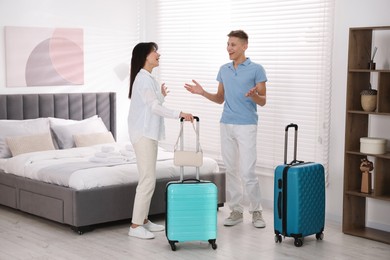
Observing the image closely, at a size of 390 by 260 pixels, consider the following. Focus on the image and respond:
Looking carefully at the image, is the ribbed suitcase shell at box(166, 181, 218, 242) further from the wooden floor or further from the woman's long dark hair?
the woman's long dark hair

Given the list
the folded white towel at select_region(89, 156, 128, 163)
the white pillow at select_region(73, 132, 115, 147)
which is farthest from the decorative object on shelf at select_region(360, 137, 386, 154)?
the white pillow at select_region(73, 132, 115, 147)

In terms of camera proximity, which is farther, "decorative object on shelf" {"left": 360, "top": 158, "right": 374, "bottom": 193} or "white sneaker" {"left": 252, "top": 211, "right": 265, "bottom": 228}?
"white sneaker" {"left": 252, "top": 211, "right": 265, "bottom": 228}

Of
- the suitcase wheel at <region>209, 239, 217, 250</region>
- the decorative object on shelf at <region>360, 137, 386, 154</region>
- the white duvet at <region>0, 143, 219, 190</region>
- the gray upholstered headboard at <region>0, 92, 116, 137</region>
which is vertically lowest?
the suitcase wheel at <region>209, 239, 217, 250</region>

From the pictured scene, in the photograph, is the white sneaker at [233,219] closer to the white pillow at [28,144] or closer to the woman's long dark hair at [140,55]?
the woman's long dark hair at [140,55]

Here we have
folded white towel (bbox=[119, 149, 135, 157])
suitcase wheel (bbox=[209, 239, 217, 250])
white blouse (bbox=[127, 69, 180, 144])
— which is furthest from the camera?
folded white towel (bbox=[119, 149, 135, 157])

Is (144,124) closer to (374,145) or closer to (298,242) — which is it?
(298,242)

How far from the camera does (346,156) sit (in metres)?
5.43

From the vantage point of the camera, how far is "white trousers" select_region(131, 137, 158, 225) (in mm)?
5207

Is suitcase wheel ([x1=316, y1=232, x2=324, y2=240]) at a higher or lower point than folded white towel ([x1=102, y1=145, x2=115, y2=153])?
lower

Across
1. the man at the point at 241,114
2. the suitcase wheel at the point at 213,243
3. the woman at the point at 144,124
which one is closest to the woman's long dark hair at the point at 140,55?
the woman at the point at 144,124

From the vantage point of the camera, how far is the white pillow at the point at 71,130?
22.2 ft

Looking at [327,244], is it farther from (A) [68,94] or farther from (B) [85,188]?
(A) [68,94]

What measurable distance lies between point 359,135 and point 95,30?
3328 mm

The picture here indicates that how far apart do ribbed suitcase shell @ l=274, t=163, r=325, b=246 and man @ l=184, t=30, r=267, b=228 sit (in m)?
0.56
